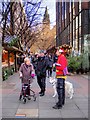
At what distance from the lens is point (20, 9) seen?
94.0 ft

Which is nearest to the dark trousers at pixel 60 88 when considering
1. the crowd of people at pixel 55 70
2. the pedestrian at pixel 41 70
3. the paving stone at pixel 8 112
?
the crowd of people at pixel 55 70

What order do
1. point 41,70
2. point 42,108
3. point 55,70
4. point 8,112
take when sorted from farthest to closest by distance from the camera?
point 41,70
point 55,70
point 42,108
point 8,112

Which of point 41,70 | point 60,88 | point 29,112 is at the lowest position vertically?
point 29,112

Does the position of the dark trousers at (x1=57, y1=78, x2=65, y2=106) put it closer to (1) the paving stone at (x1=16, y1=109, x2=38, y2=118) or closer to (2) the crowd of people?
(2) the crowd of people

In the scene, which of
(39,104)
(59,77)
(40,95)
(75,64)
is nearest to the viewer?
(59,77)

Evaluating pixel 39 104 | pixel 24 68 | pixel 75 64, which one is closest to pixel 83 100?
pixel 39 104

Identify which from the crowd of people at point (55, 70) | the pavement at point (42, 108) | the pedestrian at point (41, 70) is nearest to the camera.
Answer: the pavement at point (42, 108)

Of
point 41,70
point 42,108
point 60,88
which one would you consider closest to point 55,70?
point 60,88

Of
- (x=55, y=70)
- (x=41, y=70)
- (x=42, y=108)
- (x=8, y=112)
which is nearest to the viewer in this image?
(x=8, y=112)

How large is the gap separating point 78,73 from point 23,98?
51.6 ft

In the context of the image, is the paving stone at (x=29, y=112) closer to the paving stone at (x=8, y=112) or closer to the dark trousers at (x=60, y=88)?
the paving stone at (x=8, y=112)

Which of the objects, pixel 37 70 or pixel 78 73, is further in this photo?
pixel 78 73

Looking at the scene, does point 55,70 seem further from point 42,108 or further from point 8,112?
point 8,112

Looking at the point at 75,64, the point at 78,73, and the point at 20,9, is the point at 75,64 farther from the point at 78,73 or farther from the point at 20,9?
the point at 20,9
